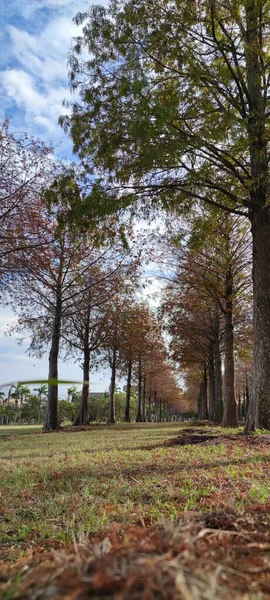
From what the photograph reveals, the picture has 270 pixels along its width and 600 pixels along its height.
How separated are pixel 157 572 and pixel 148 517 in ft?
5.50

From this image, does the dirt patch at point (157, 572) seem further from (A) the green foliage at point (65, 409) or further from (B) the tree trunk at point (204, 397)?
(A) the green foliage at point (65, 409)

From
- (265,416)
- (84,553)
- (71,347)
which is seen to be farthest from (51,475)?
(71,347)

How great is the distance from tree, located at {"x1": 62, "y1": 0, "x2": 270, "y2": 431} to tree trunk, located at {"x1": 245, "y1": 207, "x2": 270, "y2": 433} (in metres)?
0.02

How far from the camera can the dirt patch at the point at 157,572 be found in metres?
0.64

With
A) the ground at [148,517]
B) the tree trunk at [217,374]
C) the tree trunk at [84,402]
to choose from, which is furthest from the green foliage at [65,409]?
the ground at [148,517]

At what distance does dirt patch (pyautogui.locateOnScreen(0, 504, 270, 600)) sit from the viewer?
643 millimetres

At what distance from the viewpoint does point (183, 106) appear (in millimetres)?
7934

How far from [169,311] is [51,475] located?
15.0 meters

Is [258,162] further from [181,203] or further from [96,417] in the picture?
[96,417]

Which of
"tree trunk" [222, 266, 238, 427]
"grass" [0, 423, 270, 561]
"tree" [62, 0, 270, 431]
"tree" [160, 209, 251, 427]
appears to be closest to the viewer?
"grass" [0, 423, 270, 561]

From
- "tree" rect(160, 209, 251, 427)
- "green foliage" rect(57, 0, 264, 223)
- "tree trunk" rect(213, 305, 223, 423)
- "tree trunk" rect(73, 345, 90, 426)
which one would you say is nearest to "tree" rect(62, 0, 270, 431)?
"green foliage" rect(57, 0, 264, 223)

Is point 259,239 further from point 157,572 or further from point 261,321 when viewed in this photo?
point 157,572

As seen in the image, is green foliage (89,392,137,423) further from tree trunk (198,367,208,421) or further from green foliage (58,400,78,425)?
tree trunk (198,367,208,421)

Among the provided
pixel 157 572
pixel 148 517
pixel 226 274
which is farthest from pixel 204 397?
pixel 157 572
